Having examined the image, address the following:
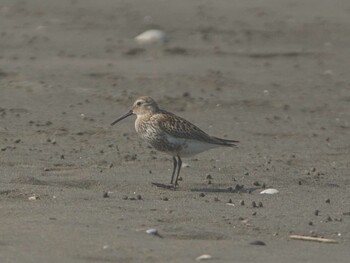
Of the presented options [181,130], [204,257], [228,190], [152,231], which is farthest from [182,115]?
[204,257]

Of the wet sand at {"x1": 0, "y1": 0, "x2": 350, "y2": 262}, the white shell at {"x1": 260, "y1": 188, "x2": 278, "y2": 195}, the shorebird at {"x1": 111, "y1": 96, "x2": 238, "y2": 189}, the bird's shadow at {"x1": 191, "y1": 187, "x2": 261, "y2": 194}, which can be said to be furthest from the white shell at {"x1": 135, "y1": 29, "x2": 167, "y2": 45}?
the white shell at {"x1": 260, "y1": 188, "x2": 278, "y2": 195}

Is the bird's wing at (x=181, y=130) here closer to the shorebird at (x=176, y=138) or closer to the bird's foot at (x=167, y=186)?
the shorebird at (x=176, y=138)

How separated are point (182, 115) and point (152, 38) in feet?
14.5

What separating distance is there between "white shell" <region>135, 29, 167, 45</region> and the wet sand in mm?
301

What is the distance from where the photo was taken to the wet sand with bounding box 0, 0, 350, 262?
7480 millimetres

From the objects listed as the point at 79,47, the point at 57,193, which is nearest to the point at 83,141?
the point at 57,193

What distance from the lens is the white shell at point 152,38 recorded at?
17.5 meters

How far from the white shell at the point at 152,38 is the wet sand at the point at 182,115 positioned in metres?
0.30

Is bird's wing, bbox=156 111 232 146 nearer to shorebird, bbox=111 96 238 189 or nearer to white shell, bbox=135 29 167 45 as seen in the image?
shorebird, bbox=111 96 238 189

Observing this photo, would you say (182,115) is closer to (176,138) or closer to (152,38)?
(176,138)

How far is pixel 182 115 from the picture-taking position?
13398 mm

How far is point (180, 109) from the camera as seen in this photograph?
13.7 metres

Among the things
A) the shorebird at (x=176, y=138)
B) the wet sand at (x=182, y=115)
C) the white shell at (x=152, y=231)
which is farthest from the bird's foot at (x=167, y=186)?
the white shell at (x=152, y=231)

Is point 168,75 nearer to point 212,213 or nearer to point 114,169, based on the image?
point 114,169
